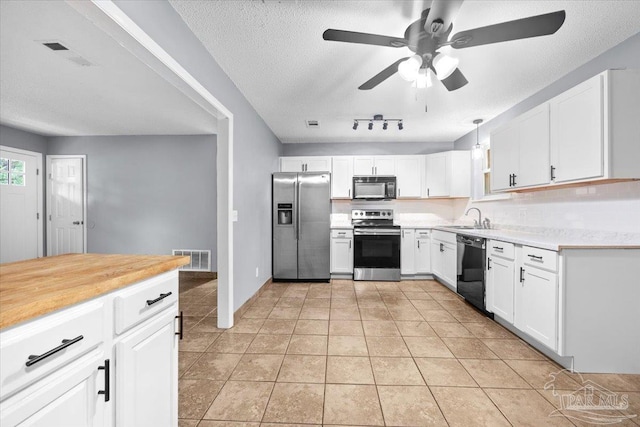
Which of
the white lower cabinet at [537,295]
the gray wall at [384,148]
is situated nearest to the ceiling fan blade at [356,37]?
the white lower cabinet at [537,295]

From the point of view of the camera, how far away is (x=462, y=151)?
15.6 ft

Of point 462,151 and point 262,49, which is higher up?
point 262,49

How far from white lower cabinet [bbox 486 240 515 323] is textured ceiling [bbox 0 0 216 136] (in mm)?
3872

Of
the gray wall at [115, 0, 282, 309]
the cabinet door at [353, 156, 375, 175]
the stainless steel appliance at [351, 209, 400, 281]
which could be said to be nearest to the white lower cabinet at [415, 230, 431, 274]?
Result: the stainless steel appliance at [351, 209, 400, 281]

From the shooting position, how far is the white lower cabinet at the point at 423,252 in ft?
15.8

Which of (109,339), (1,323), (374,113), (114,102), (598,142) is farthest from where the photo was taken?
(374,113)

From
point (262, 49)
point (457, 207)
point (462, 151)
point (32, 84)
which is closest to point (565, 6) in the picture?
point (262, 49)

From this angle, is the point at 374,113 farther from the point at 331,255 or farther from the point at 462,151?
the point at 331,255

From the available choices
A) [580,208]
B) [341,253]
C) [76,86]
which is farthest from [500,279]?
[76,86]

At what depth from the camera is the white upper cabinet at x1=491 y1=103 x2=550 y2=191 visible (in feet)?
8.84

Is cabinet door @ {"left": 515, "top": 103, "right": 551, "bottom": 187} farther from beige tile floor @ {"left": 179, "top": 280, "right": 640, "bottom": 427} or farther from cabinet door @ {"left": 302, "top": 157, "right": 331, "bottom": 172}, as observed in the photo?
cabinet door @ {"left": 302, "top": 157, "right": 331, "bottom": 172}

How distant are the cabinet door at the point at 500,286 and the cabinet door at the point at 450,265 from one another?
0.84 m

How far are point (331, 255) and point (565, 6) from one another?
12.9 feet

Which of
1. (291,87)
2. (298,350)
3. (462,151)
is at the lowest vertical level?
(298,350)
